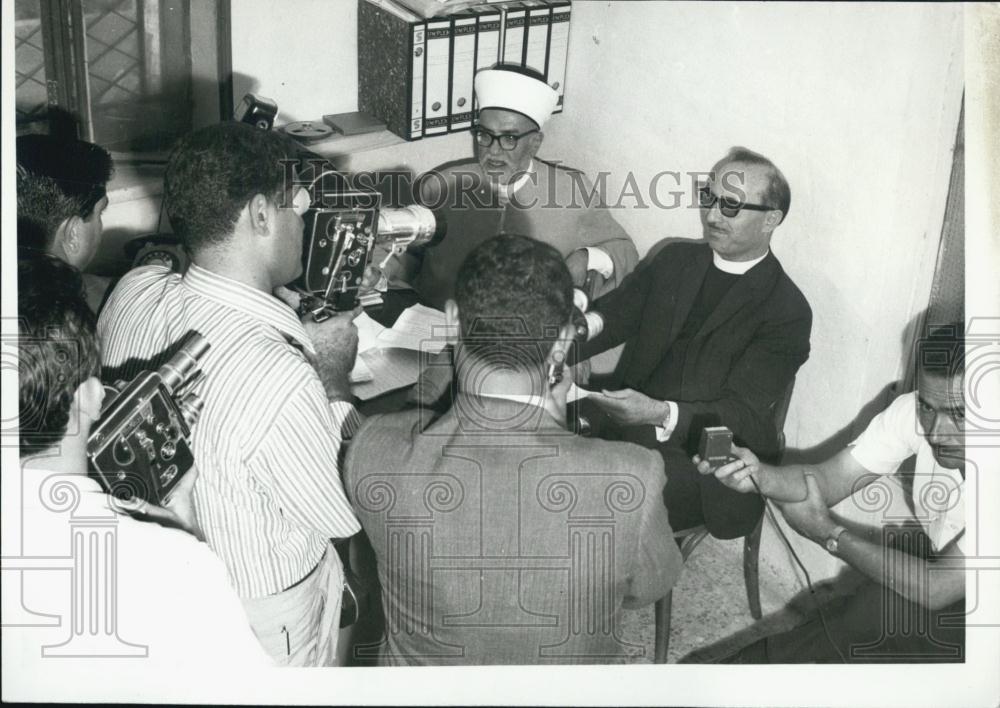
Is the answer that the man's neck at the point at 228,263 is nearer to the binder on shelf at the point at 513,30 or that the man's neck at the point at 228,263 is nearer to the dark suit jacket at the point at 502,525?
the dark suit jacket at the point at 502,525

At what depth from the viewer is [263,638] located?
5.82 ft

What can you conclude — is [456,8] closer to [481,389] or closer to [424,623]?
[481,389]

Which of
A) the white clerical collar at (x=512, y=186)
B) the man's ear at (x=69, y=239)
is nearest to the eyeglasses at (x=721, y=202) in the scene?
the white clerical collar at (x=512, y=186)

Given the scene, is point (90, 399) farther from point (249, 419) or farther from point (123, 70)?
point (123, 70)

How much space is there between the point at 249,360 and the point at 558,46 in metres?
0.89

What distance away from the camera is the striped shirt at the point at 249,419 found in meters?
1.60

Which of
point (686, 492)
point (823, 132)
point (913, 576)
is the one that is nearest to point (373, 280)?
point (686, 492)

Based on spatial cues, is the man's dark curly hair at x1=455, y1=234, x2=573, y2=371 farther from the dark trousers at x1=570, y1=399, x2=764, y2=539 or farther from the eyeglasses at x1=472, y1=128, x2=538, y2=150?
the eyeglasses at x1=472, y1=128, x2=538, y2=150

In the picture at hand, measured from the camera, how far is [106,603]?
6.07 feet

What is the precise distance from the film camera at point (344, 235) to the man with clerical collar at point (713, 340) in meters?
0.38

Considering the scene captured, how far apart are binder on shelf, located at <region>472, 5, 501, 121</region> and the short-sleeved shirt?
1.00 m

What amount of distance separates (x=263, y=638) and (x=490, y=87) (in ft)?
3.66

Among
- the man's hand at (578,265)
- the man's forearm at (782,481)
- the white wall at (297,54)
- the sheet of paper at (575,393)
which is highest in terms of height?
the white wall at (297,54)

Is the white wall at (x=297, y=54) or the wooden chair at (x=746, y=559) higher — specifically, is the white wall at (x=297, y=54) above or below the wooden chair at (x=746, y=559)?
above
